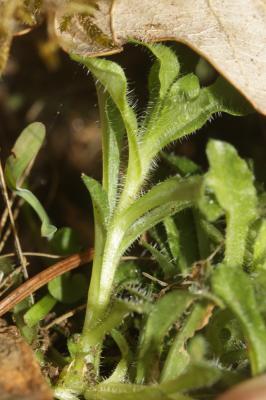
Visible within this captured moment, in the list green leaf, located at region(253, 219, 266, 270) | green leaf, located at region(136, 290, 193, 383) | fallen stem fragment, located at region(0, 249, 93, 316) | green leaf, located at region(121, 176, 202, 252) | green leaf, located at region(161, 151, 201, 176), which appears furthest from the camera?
green leaf, located at region(161, 151, 201, 176)

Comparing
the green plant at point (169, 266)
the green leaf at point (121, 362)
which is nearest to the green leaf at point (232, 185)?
the green plant at point (169, 266)

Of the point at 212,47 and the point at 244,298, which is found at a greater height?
the point at 212,47

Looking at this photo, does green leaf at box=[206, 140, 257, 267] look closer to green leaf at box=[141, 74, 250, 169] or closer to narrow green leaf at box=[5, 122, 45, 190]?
green leaf at box=[141, 74, 250, 169]

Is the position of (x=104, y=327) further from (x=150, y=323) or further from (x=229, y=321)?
(x=229, y=321)

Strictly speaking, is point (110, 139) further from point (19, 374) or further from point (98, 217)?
point (19, 374)

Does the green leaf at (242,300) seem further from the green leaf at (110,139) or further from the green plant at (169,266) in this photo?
the green leaf at (110,139)

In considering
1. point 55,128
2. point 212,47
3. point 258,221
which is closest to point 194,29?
point 212,47

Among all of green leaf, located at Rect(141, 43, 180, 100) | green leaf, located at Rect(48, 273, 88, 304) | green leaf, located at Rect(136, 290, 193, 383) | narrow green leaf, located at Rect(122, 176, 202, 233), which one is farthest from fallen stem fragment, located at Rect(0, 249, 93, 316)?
green leaf, located at Rect(141, 43, 180, 100)
